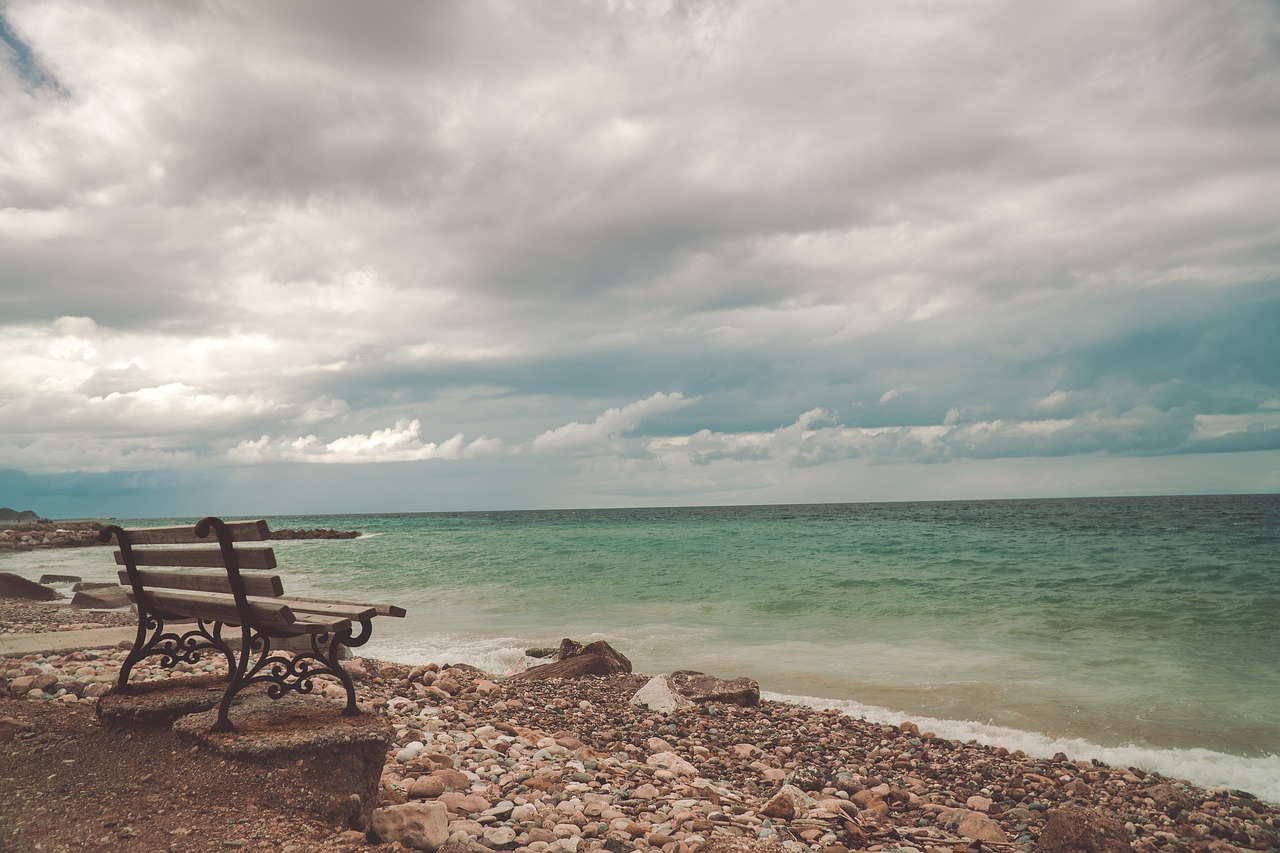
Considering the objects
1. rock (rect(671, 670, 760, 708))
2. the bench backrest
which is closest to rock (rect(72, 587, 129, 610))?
the bench backrest

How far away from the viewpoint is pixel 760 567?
83.9 ft

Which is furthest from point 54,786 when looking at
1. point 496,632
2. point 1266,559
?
point 1266,559

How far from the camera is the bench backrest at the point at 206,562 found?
462cm

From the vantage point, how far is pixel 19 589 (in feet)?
59.4

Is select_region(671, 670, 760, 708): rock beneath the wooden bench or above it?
beneath

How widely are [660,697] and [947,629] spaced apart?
26.2 ft

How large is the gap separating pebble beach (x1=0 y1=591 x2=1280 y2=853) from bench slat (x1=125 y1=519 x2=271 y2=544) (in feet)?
5.70

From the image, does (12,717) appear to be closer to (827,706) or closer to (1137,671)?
(827,706)

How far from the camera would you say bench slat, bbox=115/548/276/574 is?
4605 mm

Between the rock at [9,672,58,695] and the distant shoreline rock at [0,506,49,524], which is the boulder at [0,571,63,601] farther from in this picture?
the distant shoreline rock at [0,506,49,524]

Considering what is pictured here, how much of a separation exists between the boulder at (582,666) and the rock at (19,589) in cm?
1548

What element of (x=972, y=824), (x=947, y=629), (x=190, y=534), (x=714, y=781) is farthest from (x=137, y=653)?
(x=947, y=629)

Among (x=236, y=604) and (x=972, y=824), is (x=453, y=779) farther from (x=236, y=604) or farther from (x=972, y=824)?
(x=972, y=824)

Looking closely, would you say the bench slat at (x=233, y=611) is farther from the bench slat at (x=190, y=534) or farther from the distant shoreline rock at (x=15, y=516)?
the distant shoreline rock at (x=15, y=516)
